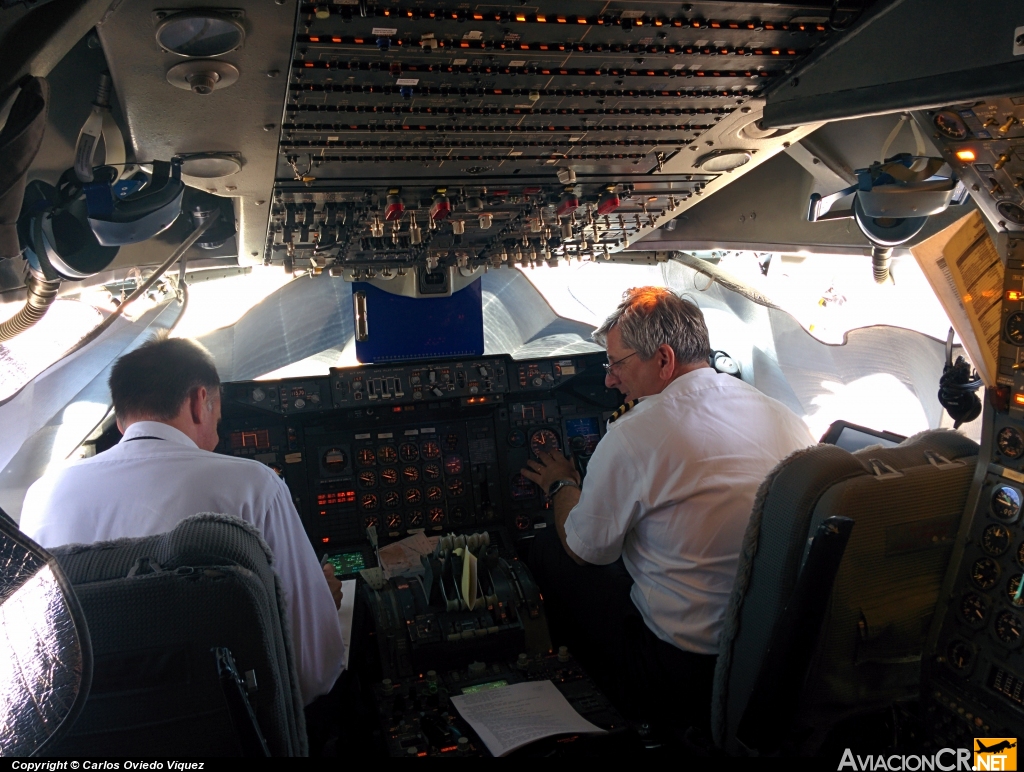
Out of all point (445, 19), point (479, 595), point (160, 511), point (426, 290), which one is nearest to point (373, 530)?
point (479, 595)

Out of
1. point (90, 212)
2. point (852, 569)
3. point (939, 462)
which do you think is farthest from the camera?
point (939, 462)

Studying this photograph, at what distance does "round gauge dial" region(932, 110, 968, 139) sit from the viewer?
1.49 m

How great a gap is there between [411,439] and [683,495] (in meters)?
1.91

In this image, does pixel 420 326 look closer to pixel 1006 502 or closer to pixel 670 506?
pixel 670 506

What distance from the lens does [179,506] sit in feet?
5.98

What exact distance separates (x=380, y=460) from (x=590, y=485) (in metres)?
1.68

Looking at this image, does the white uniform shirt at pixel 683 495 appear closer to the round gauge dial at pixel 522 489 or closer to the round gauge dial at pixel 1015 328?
the round gauge dial at pixel 1015 328

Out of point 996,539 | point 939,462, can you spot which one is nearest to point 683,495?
point 939,462

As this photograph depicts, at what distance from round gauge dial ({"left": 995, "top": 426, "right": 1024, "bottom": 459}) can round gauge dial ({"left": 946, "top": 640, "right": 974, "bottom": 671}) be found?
0.46 m

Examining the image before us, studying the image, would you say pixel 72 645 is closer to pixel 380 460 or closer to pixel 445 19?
pixel 445 19

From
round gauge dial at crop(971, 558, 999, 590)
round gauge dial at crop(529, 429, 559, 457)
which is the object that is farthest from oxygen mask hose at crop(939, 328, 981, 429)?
round gauge dial at crop(529, 429, 559, 457)

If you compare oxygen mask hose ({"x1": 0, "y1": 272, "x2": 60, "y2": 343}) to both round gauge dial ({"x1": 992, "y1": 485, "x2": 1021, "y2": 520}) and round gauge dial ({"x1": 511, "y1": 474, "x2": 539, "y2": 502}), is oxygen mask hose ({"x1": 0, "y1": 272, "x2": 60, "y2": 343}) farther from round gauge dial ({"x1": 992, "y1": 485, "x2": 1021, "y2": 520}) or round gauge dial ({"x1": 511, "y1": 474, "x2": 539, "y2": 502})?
round gauge dial ({"x1": 511, "y1": 474, "x2": 539, "y2": 502})

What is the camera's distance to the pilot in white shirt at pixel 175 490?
1785 millimetres

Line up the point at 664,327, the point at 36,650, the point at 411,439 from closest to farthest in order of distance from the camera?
the point at 36,650 → the point at 664,327 → the point at 411,439
